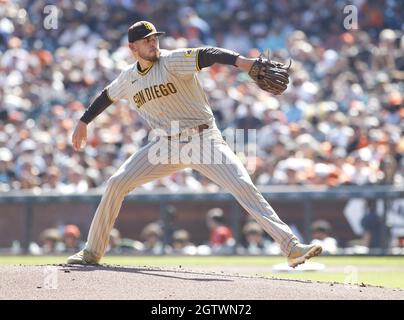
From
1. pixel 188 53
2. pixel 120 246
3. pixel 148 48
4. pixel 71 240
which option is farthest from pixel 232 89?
pixel 188 53

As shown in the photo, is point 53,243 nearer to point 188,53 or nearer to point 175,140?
point 175,140

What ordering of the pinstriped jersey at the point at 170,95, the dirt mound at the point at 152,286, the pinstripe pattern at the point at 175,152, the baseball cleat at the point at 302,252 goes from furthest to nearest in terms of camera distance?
the pinstriped jersey at the point at 170,95 < the pinstripe pattern at the point at 175,152 < the baseball cleat at the point at 302,252 < the dirt mound at the point at 152,286

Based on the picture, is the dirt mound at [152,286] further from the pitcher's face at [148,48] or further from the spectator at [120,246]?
the spectator at [120,246]

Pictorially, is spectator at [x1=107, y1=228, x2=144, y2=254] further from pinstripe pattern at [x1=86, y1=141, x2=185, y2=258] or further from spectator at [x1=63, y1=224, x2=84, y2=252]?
pinstripe pattern at [x1=86, y1=141, x2=185, y2=258]

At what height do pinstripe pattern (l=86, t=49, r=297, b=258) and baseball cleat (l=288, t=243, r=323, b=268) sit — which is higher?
pinstripe pattern (l=86, t=49, r=297, b=258)

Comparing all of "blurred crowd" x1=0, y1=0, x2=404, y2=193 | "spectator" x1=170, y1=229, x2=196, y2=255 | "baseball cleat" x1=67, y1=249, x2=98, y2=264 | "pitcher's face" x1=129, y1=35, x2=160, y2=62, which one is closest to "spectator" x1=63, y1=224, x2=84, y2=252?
"blurred crowd" x1=0, y1=0, x2=404, y2=193

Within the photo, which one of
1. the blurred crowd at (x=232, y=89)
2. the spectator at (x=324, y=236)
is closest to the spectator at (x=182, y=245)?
the blurred crowd at (x=232, y=89)
